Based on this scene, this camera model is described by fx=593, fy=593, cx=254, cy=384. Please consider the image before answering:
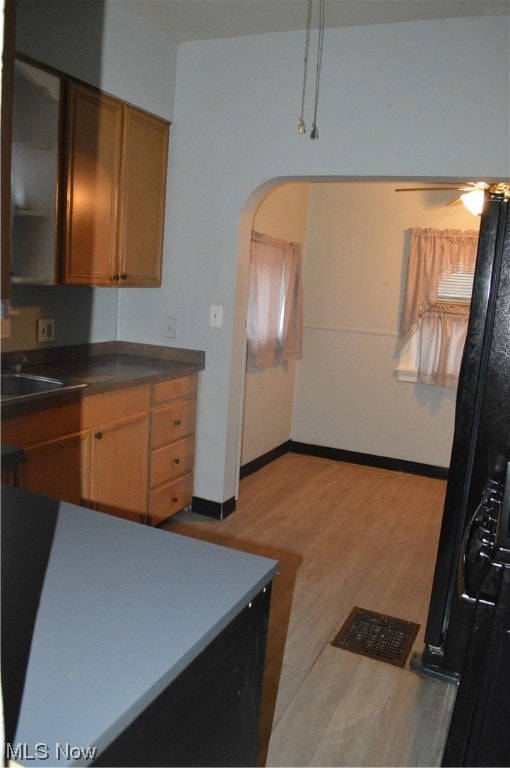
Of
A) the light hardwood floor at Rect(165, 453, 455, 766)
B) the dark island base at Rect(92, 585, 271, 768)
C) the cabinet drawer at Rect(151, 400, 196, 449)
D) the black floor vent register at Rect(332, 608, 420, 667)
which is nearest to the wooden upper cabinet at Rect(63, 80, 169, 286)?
the cabinet drawer at Rect(151, 400, 196, 449)

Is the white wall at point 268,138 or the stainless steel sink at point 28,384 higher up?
the white wall at point 268,138

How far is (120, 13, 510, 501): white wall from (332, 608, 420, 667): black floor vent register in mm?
1237

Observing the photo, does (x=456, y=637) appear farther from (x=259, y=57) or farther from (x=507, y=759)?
(x=259, y=57)

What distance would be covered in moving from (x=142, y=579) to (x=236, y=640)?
19cm

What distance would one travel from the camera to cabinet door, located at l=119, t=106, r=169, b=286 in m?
3.12

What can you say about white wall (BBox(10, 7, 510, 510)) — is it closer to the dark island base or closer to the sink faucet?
the sink faucet

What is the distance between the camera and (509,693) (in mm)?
1374

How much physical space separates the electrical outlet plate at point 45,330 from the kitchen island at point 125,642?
1911mm

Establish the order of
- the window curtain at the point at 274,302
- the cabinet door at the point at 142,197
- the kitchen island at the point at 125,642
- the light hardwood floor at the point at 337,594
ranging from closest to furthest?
the kitchen island at the point at 125,642
the light hardwood floor at the point at 337,594
the cabinet door at the point at 142,197
the window curtain at the point at 274,302

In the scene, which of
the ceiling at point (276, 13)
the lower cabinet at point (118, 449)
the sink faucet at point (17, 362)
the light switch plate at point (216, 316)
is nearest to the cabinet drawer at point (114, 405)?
the lower cabinet at point (118, 449)

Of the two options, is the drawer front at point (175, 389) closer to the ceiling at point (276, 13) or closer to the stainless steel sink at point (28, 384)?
the stainless steel sink at point (28, 384)

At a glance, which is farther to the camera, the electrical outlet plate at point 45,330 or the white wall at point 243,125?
the electrical outlet plate at point 45,330

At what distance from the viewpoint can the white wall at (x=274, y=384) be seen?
429cm

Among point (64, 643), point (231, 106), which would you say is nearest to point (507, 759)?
point (64, 643)
